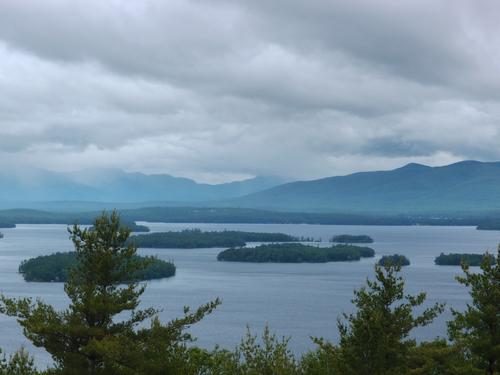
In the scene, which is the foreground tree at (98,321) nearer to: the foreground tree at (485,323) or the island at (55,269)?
the foreground tree at (485,323)

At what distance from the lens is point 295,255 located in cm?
15512

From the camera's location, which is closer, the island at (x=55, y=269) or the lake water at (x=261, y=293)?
the lake water at (x=261, y=293)

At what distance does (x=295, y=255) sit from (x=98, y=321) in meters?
135

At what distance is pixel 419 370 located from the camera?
22516mm

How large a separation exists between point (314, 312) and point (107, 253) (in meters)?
57.6

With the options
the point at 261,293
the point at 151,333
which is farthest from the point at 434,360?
the point at 261,293

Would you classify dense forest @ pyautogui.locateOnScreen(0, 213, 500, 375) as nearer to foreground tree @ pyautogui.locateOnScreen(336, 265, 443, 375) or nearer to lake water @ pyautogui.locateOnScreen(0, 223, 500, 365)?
foreground tree @ pyautogui.locateOnScreen(336, 265, 443, 375)

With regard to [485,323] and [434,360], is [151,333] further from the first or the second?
[485,323]

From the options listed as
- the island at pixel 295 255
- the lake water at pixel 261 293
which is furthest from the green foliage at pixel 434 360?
the island at pixel 295 255

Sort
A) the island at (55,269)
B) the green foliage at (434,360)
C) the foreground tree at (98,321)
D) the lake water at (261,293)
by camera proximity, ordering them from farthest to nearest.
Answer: the island at (55,269) < the lake water at (261,293) < the green foliage at (434,360) < the foreground tree at (98,321)

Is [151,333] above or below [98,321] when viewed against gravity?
below

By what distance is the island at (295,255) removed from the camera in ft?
502

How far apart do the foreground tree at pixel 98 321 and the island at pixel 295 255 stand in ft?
428

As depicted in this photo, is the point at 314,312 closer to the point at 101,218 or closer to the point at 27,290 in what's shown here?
the point at 27,290
